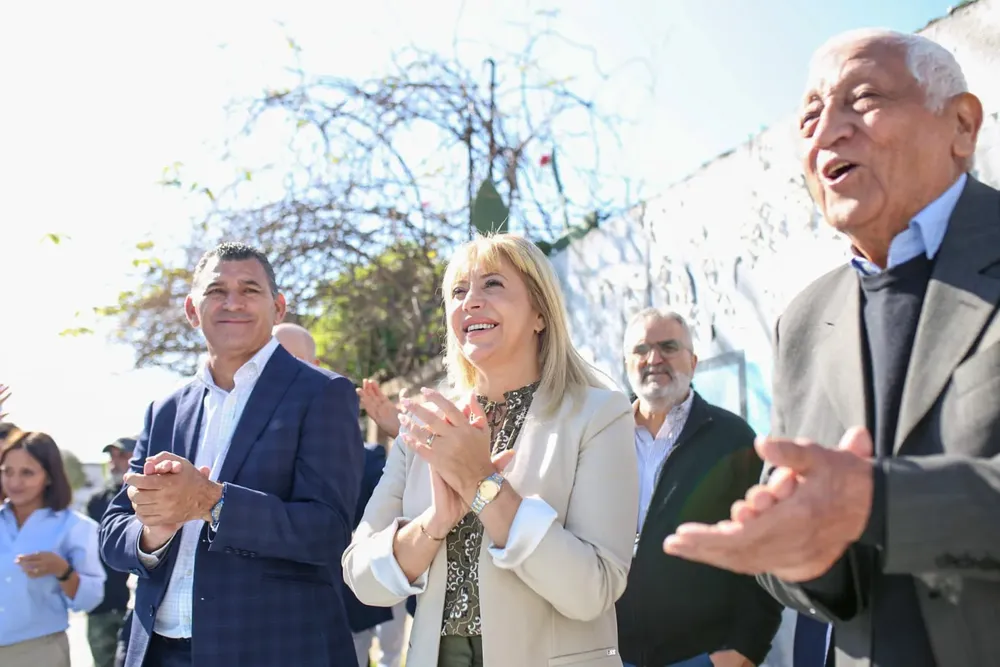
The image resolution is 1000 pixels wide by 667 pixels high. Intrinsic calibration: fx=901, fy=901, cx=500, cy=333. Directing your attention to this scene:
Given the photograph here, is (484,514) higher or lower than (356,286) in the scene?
lower

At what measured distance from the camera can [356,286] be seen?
8453 millimetres

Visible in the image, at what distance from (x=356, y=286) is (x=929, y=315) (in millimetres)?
7188

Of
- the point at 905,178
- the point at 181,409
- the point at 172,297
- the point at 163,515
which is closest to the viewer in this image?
the point at 905,178

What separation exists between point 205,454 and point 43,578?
2.42m

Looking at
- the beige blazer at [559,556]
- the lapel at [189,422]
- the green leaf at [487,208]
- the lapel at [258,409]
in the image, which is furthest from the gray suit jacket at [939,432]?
the green leaf at [487,208]

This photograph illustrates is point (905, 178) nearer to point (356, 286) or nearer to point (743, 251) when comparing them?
point (743, 251)

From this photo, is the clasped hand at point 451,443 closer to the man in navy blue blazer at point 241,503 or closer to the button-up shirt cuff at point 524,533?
the button-up shirt cuff at point 524,533

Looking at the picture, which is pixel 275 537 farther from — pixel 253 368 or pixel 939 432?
pixel 939 432

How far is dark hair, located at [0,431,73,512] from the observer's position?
529cm

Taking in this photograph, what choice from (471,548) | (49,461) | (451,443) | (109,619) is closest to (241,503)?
(471,548)

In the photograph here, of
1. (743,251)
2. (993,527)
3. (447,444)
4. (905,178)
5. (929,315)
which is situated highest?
→ (743,251)

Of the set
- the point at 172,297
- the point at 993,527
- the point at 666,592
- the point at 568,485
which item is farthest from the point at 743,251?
the point at 172,297

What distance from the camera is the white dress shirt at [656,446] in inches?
147

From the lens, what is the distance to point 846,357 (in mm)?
1727
